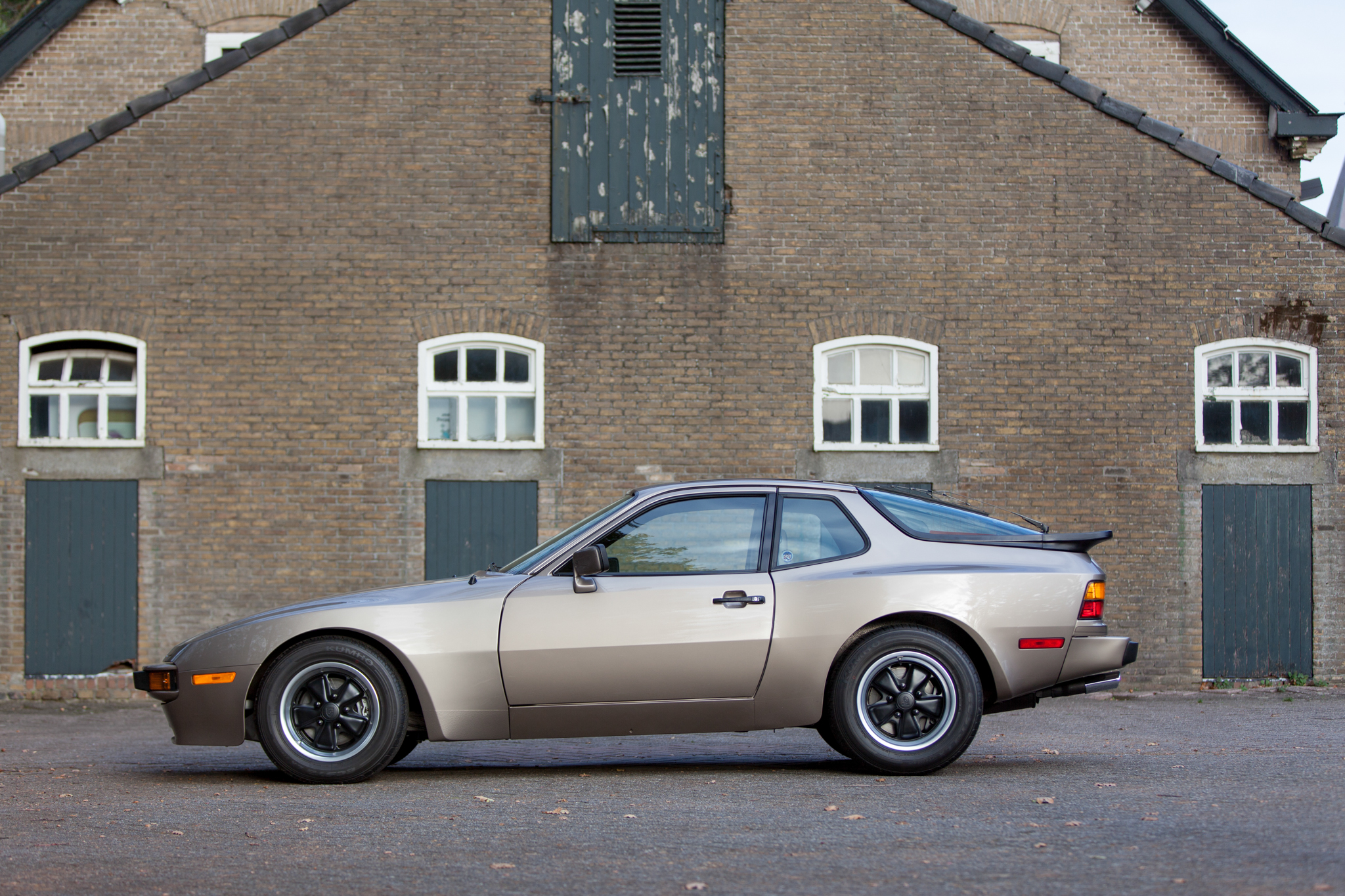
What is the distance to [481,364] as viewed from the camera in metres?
12.3

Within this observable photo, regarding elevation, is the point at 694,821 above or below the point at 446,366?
below

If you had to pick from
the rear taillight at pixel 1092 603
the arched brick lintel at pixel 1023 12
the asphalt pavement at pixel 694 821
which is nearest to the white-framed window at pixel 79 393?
the asphalt pavement at pixel 694 821

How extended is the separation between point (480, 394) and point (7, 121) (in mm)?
8035

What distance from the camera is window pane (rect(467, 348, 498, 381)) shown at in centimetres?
1225

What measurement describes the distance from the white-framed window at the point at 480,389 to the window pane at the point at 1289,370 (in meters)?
6.88

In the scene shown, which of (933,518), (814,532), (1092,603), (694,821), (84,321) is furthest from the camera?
(84,321)

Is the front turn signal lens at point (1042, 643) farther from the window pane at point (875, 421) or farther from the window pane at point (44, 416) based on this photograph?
the window pane at point (44, 416)

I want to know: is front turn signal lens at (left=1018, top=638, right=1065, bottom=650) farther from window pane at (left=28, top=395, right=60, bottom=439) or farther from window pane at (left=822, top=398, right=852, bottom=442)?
window pane at (left=28, top=395, right=60, bottom=439)

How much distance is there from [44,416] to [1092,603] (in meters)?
9.77

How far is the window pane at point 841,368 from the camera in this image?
12.3 m

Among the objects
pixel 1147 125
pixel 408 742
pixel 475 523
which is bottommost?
pixel 408 742

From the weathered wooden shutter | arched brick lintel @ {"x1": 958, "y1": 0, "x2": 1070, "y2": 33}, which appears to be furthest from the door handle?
arched brick lintel @ {"x1": 958, "y1": 0, "x2": 1070, "y2": 33}

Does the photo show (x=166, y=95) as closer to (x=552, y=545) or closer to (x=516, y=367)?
(x=516, y=367)

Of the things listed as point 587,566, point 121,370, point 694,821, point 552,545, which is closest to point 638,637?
point 587,566
